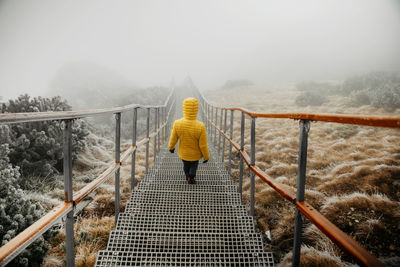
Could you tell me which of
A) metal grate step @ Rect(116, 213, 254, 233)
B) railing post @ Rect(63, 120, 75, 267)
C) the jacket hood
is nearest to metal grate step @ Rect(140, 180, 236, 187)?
metal grate step @ Rect(116, 213, 254, 233)

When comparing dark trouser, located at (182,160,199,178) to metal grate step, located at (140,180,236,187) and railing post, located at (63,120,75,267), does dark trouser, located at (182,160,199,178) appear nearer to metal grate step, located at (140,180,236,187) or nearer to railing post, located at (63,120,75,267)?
metal grate step, located at (140,180,236,187)

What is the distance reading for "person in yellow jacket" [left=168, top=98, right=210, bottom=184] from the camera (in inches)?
132

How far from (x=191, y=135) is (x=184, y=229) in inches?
56.2

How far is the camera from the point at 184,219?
253cm

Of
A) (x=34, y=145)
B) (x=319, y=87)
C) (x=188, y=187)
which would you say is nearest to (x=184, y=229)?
(x=188, y=187)

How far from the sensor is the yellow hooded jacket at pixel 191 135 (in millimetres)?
3344

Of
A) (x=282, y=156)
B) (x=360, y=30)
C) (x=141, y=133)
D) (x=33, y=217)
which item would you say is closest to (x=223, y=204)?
(x=33, y=217)

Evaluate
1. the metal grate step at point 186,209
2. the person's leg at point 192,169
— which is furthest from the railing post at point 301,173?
the person's leg at point 192,169

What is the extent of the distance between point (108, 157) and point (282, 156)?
460cm

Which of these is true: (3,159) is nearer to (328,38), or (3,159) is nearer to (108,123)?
(108,123)

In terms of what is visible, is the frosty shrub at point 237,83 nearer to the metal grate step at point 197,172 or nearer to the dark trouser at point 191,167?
the metal grate step at point 197,172

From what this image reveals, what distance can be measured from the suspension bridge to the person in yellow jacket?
432mm

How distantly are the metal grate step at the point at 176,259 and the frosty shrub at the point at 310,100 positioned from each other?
11940mm

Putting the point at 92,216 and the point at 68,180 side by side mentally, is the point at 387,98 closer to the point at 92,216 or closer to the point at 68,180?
the point at 92,216
